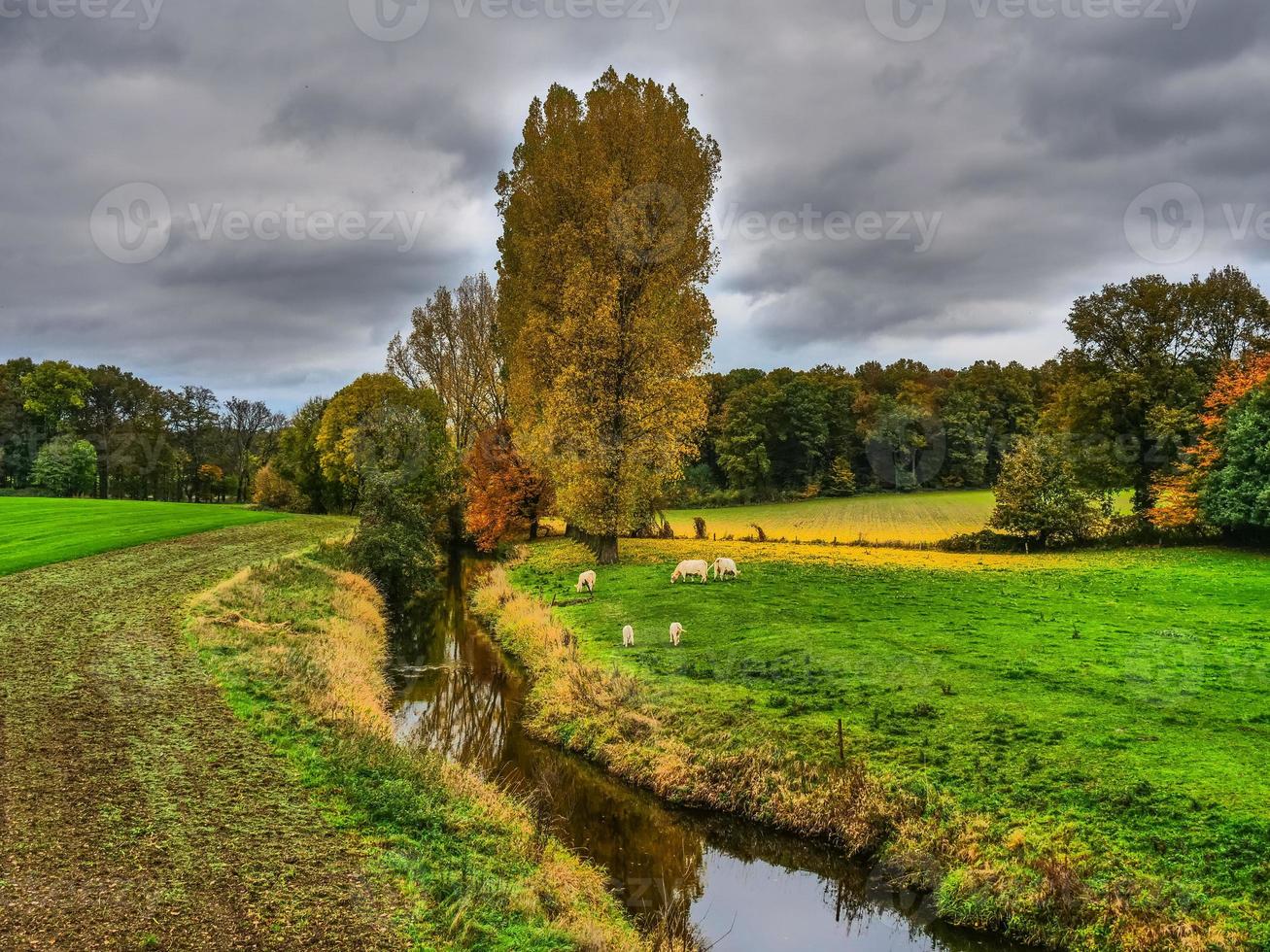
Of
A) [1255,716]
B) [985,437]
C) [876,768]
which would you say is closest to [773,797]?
[876,768]

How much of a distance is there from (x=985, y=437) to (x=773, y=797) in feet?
234

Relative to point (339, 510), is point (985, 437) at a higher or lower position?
higher

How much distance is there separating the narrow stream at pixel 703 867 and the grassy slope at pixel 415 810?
1.02 m

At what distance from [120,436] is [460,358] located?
180ft

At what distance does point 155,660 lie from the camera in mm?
14992

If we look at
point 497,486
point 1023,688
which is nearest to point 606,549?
point 497,486

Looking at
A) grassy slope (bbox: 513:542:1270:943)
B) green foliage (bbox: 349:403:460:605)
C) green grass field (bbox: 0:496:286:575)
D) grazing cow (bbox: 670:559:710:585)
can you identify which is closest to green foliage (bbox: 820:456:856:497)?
green foliage (bbox: 349:403:460:605)

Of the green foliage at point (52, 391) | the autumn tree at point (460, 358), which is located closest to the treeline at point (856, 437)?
the autumn tree at point (460, 358)

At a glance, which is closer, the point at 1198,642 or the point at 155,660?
the point at 155,660

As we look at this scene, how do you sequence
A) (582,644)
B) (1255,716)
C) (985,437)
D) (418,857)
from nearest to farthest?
(418,857) < (1255,716) < (582,644) < (985,437)

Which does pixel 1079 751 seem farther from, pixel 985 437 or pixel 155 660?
pixel 985 437

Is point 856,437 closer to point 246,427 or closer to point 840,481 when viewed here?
point 840,481

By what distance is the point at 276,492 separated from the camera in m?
68.2

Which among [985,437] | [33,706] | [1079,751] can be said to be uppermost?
[985,437]
